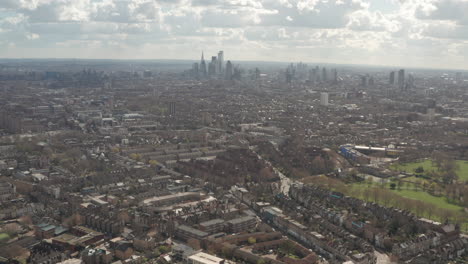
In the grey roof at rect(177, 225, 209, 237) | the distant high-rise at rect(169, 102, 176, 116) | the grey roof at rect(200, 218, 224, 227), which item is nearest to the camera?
the grey roof at rect(177, 225, 209, 237)

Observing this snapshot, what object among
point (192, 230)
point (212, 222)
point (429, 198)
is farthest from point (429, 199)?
point (192, 230)

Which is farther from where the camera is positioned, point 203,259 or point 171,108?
point 171,108

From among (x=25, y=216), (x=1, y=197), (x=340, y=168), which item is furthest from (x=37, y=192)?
(x=340, y=168)

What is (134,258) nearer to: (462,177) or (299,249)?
(299,249)

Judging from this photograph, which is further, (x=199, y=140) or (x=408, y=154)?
(x=199, y=140)

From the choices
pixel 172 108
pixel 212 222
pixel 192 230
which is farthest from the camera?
pixel 172 108

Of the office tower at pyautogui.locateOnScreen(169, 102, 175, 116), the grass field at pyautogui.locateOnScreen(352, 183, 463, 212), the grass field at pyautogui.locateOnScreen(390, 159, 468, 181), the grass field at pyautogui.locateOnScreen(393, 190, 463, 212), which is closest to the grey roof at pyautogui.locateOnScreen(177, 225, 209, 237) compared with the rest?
the grass field at pyautogui.locateOnScreen(352, 183, 463, 212)

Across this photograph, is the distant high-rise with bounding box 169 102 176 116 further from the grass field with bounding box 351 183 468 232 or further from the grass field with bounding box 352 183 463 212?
the grass field with bounding box 352 183 463 212

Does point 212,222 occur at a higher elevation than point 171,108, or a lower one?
lower

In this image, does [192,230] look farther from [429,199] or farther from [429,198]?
[429,198]

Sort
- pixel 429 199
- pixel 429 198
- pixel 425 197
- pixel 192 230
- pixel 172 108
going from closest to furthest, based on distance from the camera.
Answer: pixel 192 230, pixel 429 199, pixel 429 198, pixel 425 197, pixel 172 108

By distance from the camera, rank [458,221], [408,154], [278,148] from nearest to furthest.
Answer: [458,221]
[408,154]
[278,148]
